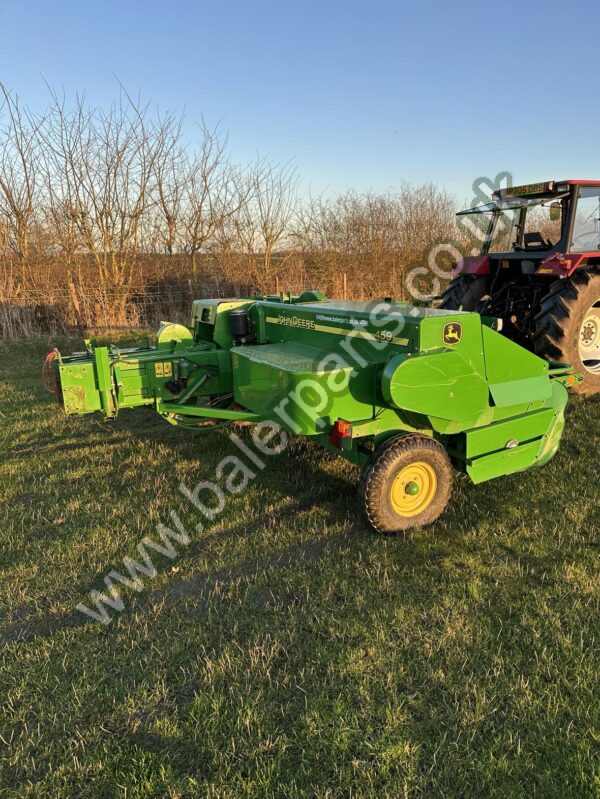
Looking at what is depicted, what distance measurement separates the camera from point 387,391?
296cm

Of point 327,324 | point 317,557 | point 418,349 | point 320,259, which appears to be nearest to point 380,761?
point 317,557

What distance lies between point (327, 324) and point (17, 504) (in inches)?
95.3

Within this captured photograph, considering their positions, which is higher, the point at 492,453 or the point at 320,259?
the point at 320,259

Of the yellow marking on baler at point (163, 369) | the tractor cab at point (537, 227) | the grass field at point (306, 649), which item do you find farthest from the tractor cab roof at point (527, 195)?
the yellow marking on baler at point (163, 369)

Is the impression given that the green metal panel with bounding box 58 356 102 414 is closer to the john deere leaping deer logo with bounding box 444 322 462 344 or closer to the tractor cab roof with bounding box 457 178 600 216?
the john deere leaping deer logo with bounding box 444 322 462 344

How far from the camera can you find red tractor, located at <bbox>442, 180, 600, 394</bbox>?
5324 mm

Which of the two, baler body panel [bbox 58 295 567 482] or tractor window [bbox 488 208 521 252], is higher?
tractor window [bbox 488 208 521 252]

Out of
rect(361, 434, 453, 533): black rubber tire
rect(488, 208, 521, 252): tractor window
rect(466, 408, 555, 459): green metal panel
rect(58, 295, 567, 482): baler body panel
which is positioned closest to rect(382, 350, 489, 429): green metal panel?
rect(58, 295, 567, 482): baler body panel

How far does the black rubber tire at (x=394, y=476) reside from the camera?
3.07m

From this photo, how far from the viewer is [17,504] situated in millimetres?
3723

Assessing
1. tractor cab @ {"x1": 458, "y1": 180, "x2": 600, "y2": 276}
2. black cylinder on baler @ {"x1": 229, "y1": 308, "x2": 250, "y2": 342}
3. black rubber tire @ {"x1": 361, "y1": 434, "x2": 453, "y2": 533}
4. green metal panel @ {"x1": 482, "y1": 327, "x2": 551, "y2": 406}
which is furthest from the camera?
tractor cab @ {"x1": 458, "y1": 180, "x2": 600, "y2": 276}

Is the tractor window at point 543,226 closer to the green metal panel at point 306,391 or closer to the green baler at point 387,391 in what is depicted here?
the green baler at point 387,391

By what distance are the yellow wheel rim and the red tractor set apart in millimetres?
2749

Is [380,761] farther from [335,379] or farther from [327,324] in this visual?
[327,324]
